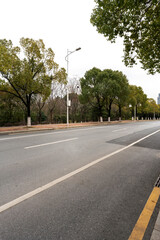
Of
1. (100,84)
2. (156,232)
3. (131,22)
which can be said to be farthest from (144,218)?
(100,84)

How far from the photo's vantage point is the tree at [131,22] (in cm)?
672

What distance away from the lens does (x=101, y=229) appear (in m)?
1.91

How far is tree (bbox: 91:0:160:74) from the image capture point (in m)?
6.72

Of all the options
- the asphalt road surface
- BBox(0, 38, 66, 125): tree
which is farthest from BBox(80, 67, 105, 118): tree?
the asphalt road surface

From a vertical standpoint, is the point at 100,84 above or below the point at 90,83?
below

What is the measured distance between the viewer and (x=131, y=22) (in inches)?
302

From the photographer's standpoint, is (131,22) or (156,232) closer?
(156,232)

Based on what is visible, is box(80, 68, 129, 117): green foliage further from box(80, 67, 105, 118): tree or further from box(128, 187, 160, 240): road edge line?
box(128, 187, 160, 240): road edge line

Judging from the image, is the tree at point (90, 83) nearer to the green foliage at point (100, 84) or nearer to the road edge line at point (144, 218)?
the green foliage at point (100, 84)

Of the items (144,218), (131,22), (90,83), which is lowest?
(144,218)

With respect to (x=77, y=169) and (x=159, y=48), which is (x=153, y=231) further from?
(x=159, y=48)

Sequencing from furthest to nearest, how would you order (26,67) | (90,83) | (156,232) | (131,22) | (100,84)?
(90,83)
(100,84)
(26,67)
(131,22)
(156,232)

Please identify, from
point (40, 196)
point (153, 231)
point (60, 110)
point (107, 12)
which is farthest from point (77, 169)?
point (60, 110)

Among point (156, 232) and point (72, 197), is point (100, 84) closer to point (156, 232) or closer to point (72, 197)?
point (72, 197)
